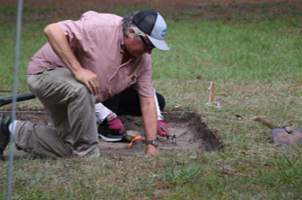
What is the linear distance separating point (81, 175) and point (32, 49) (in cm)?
635

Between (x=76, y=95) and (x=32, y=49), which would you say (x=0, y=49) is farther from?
(x=76, y=95)

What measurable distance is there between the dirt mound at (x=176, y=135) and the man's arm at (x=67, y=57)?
102cm

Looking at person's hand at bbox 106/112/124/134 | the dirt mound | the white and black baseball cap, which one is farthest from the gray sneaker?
the white and black baseball cap

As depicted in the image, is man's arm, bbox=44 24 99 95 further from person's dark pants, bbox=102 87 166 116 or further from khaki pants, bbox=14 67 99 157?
person's dark pants, bbox=102 87 166 116

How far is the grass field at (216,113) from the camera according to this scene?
120 inches

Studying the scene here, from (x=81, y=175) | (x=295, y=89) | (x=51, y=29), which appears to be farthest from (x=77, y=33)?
(x=295, y=89)

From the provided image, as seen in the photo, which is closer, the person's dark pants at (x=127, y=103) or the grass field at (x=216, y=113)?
the grass field at (x=216, y=113)

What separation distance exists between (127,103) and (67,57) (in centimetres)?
178

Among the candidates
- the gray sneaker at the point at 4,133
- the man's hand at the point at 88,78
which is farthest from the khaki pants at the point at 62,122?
the gray sneaker at the point at 4,133

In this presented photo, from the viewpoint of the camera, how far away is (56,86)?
143 inches

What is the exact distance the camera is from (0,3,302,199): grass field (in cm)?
306

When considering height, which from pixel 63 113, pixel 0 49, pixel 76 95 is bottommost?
pixel 0 49

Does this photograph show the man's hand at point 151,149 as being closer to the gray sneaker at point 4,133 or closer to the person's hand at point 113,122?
the person's hand at point 113,122

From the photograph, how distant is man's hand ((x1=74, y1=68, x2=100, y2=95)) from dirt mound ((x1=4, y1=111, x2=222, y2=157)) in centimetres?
97
